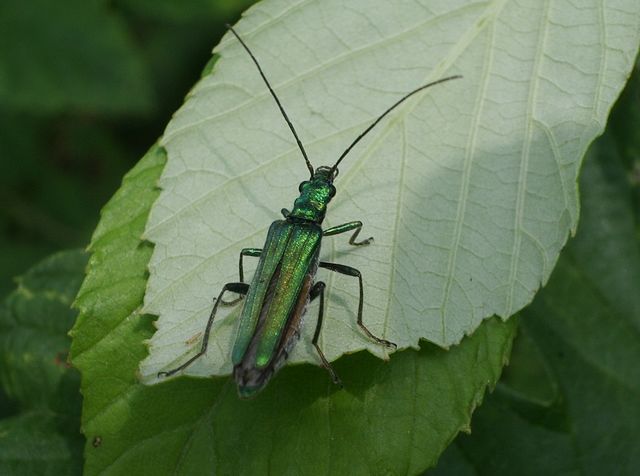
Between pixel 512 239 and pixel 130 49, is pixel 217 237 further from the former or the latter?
pixel 130 49

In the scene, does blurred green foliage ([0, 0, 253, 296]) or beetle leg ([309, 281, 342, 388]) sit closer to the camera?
beetle leg ([309, 281, 342, 388])

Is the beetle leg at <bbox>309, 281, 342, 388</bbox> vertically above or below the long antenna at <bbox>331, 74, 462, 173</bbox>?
below

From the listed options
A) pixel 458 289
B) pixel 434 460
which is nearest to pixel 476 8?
pixel 458 289

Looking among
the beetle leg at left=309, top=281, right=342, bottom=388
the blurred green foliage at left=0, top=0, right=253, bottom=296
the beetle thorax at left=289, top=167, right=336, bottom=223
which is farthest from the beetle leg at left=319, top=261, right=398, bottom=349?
the blurred green foliage at left=0, top=0, right=253, bottom=296

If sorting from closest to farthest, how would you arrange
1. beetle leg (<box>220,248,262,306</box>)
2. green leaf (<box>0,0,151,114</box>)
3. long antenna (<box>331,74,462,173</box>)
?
beetle leg (<box>220,248,262,306</box>) → long antenna (<box>331,74,462,173</box>) → green leaf (<box>0,0,151,114</box>)

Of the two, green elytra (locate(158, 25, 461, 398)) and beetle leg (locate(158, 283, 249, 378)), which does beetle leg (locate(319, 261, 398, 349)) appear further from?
beetle leg (locate(158, 283, 249, 378))

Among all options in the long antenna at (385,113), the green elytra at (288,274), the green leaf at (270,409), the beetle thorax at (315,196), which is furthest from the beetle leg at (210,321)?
the long antenna at (385,113)

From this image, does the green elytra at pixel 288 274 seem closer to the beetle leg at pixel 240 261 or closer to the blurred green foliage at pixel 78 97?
the beetle leg at pixel 240 261
